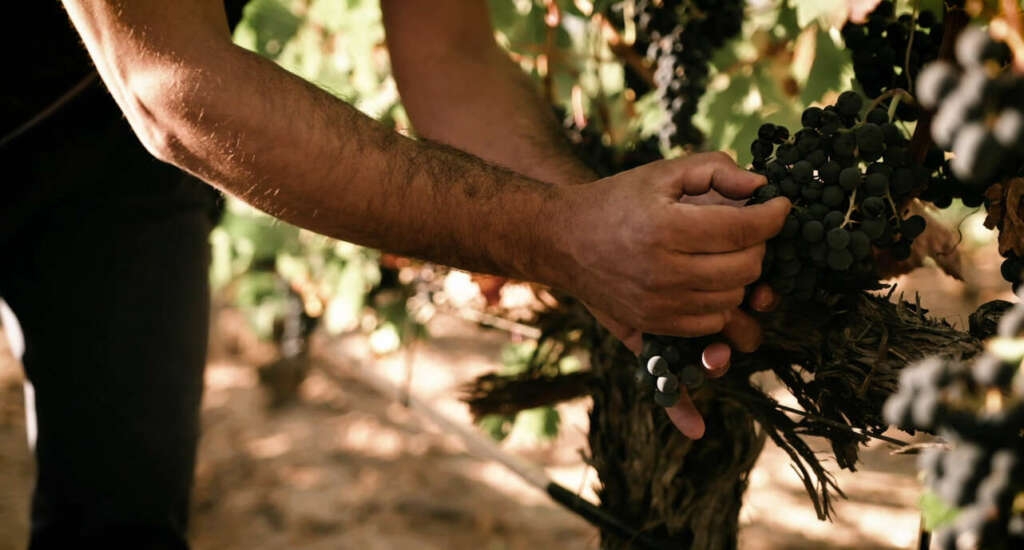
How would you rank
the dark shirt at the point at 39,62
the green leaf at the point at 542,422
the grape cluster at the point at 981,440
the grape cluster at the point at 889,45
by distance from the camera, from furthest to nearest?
the green leaf at the point at 542,422, the dark shirt at the point at 39,62, the grape cluster at the point at 889,45, the grape cluster at the point at 981,440

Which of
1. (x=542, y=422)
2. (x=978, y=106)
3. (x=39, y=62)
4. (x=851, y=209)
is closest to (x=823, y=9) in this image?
(x=851, y=209)

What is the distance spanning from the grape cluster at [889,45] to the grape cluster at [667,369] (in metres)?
0.43

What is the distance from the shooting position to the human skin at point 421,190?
3.13 feet

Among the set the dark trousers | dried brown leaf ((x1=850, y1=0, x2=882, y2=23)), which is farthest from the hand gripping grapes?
the dark trousers

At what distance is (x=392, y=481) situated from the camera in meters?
3.22

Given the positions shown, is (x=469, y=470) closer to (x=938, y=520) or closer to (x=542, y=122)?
(x=542, y=122)

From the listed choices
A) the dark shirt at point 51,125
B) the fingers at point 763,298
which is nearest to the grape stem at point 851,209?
the fingers at point 763,298

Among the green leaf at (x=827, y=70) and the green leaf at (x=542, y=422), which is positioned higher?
the green leaf at (x=827, y=70)

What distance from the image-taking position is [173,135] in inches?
41.1

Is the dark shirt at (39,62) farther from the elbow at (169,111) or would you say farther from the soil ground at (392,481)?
the soil ground at (392,481)

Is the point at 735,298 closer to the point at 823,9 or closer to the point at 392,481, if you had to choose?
the point at 823,9

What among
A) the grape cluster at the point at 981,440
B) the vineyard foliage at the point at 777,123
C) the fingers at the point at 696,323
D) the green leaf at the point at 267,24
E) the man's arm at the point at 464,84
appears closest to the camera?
the grape cluster at the point at 981,440

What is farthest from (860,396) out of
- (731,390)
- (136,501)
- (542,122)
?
(136,501)

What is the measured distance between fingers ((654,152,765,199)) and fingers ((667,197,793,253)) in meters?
0.04
